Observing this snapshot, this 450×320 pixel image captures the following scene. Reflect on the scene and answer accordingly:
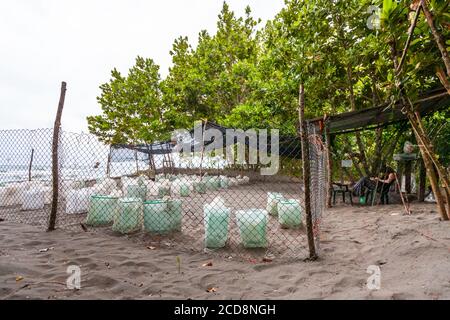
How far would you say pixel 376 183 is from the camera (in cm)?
746

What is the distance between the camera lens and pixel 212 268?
3281mm

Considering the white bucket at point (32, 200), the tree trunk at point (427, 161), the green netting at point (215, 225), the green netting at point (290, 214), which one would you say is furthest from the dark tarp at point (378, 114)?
the white bucket at point (32, 200)

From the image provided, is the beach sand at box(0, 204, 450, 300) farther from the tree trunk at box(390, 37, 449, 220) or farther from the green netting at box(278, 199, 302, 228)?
the green netting at box(278, 199, 302, 228)

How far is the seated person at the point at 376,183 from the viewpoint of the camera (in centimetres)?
735

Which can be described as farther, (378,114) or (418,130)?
(378,114)

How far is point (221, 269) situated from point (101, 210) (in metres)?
3.00

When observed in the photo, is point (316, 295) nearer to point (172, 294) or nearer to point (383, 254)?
point (172, 294)

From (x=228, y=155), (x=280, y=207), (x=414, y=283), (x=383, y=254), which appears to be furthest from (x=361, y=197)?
(x=228, y=155)

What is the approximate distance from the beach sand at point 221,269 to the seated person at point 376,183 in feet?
10.4

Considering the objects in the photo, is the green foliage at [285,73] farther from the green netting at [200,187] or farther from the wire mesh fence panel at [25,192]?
the wire mesh fence panel at [25,192]

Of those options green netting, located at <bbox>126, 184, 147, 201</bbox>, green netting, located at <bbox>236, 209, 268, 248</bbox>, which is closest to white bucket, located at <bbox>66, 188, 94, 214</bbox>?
green netting, located at <bbox>126, 184, 147, 201</bbox>

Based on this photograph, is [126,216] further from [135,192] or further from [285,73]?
[285,73]

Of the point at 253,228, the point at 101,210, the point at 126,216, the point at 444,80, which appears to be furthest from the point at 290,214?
the point at 101,210
